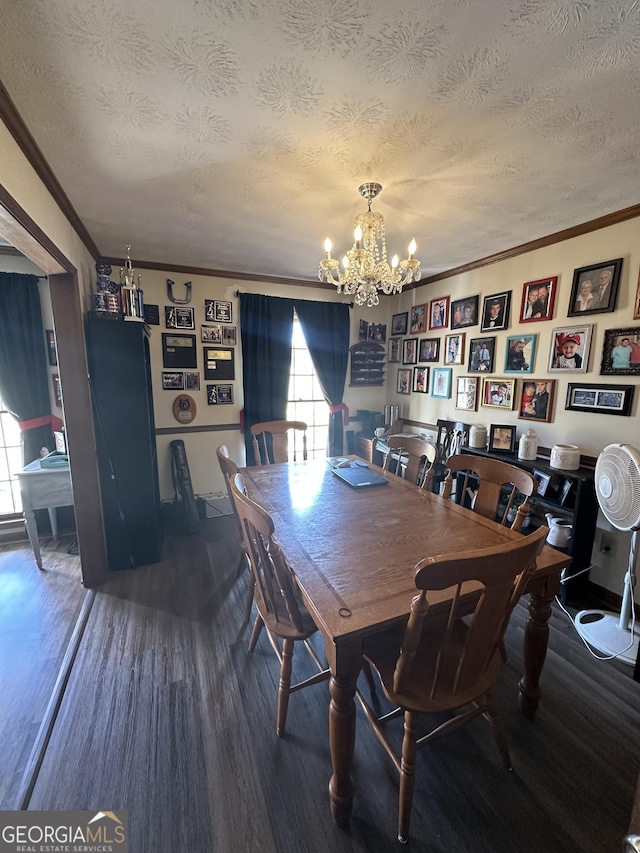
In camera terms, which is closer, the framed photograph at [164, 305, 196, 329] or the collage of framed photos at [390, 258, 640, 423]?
the collage of framed photos at [390, 258, 640, 423]

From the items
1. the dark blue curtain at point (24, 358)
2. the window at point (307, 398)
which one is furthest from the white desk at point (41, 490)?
the window at point (307, 398)

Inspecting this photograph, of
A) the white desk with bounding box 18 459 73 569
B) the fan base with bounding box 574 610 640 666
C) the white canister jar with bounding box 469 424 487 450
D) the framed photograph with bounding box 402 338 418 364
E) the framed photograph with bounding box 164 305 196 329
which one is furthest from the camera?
the framed photograph with bounding box 402 338 418 364

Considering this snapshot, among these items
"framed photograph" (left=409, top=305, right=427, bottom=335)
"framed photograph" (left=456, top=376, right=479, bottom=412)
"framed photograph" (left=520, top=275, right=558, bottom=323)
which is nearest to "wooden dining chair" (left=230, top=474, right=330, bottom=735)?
"framed photograph" (left=456, top=376, right=479, bottom=412)

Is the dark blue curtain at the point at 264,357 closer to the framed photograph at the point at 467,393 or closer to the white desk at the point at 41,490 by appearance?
the white desk at the point at 41,490

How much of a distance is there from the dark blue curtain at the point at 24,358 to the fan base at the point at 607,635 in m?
4.39

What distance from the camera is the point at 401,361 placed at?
4.11 metres

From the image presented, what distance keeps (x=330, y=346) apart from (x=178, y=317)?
1.64 meters

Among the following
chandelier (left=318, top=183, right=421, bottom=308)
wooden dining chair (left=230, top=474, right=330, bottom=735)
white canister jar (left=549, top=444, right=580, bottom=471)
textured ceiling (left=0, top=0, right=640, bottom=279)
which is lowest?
wooden dining chair (left=230, top=474, right=330, bottom=735)

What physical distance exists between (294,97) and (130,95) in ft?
1.93

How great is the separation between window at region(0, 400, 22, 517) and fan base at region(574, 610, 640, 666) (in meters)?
4.54

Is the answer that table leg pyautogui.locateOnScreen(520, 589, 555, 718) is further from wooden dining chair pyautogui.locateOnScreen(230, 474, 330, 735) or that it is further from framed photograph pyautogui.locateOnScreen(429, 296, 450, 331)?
framed photograph pyautogui.locateOnScreen(429, 296, 450, 331)

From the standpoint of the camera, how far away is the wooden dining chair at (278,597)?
127cm

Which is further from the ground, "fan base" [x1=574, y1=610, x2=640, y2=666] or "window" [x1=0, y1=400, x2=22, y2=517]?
"window" [x1=0, y1=400, x2=22, y2=517]

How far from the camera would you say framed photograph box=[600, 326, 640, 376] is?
2082 mm
